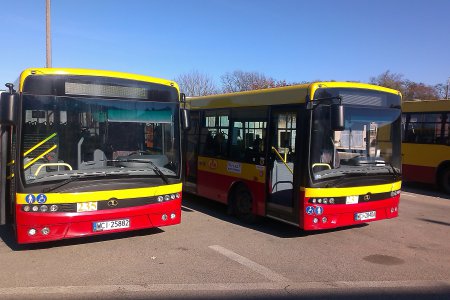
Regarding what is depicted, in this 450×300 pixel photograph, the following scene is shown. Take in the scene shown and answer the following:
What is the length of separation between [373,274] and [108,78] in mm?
4788

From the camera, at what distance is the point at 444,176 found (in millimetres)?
13430

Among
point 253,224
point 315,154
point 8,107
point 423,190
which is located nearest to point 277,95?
point 315,154

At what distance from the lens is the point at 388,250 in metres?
7.00

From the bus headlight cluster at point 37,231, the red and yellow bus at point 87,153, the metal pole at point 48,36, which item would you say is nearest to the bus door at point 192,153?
the red and yellow bus at point 87,153

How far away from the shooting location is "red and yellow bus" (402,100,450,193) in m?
13.4

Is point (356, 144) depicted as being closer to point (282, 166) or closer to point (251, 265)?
point (282, 166)

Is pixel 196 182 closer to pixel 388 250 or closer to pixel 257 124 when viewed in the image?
pixel 257 124

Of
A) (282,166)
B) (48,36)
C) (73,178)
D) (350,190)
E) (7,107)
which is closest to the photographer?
(7,107)

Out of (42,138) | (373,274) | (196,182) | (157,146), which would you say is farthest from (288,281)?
(196,182)

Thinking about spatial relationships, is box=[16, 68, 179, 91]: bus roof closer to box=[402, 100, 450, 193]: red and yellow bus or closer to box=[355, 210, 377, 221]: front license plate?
box=[355, 210, 377, 221]: front license plate

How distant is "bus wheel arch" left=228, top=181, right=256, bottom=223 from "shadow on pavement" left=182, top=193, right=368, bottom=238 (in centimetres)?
13

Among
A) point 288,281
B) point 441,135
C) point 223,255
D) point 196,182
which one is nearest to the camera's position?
point 288,281

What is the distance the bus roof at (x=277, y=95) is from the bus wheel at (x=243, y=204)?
1797 mm

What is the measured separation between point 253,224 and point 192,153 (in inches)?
119
